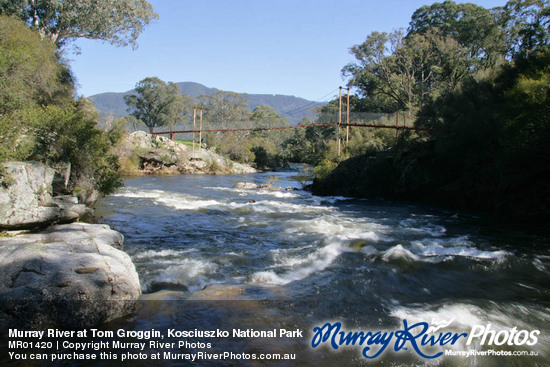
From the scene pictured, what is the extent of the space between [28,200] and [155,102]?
222ft

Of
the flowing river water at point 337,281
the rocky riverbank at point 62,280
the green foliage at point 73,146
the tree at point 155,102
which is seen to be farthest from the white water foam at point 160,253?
the tree at point 155,102

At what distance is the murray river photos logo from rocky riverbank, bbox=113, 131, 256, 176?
3170 cm

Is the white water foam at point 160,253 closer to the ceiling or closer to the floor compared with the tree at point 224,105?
closer to the floor

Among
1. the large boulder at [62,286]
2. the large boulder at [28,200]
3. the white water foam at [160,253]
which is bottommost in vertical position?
the white water foam at [160,253]

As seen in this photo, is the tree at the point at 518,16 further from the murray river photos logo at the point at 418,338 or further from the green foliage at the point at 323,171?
the murray river photos logo at the point at 418,338

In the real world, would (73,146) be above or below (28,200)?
above

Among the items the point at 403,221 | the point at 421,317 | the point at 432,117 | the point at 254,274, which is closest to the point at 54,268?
the point at 254,274

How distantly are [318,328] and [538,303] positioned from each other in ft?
11.8

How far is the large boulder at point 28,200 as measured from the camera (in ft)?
23.2

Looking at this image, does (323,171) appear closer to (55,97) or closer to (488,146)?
(488,146)

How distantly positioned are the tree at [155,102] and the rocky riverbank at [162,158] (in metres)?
31.3

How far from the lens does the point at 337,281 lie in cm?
616

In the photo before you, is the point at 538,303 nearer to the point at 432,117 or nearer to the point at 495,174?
the point at 495,174

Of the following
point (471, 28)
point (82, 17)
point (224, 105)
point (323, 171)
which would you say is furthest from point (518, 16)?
point (224, 105)
